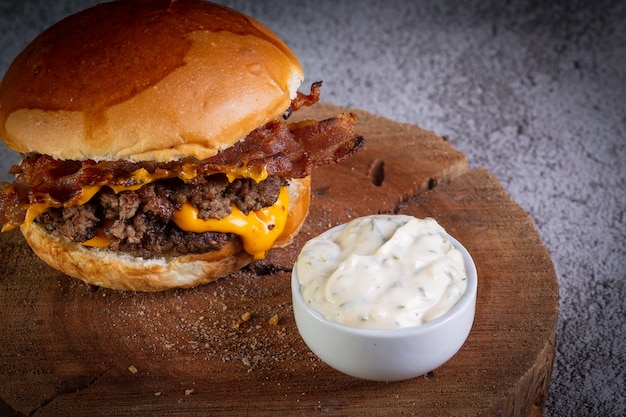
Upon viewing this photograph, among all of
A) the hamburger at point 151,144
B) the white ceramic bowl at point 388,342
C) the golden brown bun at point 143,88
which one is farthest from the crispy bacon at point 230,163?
the white ceramic bowl at point 388,342

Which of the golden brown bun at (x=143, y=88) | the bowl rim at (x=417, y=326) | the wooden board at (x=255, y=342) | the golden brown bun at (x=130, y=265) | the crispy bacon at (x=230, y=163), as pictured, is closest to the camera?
the bowl rim at (x=417, y=326)

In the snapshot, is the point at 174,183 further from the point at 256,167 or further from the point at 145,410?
the point at 145,410

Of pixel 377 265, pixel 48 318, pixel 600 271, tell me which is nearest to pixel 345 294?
pixel 377 265

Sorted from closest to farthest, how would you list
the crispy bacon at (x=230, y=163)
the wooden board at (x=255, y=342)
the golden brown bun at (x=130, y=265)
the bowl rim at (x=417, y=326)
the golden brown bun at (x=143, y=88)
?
the bowl rim at (x=417, y=326), the wooden board at (x=255, y=342), the golden brown bun at (x=143, y=88), the crispy bacon at (x=230, y=163), the golden brown bun at (x=130, y=265)

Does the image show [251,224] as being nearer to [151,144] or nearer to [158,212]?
[158,212]

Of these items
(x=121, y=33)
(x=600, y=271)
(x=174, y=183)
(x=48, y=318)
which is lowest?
(x=600, y=271)

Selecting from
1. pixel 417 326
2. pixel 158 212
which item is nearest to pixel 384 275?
pixel 417 326

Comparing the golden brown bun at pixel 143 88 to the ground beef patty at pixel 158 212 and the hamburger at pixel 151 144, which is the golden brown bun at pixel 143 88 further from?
the ground beef patty at pixel 158 212
